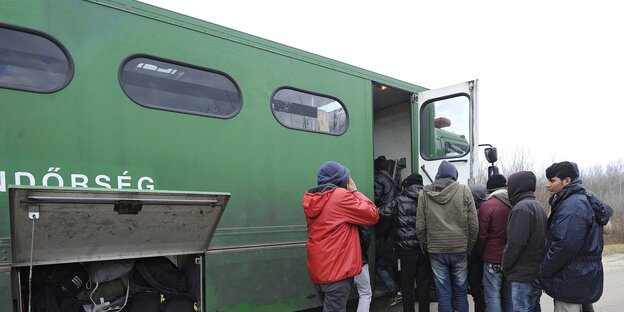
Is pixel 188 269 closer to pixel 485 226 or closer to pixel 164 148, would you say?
pixel 164 148

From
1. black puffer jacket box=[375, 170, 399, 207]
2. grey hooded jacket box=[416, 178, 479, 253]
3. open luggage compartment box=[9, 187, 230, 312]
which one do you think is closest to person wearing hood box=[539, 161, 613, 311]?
grey hooded jacket box=[416, 178, 479, 253]

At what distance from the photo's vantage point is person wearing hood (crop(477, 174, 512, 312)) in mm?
3756

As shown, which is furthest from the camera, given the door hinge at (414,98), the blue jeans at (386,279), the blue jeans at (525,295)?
the door hinge at (414,98)

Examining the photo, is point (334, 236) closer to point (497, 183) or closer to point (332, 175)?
point (332, 175)

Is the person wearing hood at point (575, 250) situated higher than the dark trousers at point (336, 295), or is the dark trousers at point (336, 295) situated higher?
the person wearing hood at point (575, 250)

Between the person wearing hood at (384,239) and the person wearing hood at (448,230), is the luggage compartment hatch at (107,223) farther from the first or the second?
the person wearing hood at (384,239)

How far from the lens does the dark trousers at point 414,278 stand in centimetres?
402

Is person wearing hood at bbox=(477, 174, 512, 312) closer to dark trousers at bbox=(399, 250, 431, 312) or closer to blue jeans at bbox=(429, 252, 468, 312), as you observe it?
blue jeans at bbox=(429, 252, 468, 312)

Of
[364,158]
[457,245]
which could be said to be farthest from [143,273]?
[457,245]

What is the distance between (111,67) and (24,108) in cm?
56

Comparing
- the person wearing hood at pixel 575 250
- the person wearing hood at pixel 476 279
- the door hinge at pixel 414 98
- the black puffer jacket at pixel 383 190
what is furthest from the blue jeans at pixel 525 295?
the door hinge at pixel 414 98

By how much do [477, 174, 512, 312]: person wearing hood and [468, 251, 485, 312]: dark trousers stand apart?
0.20 meters

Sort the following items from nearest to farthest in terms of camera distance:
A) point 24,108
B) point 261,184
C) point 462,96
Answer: point 24,108 → point 261,184 → point 462,96

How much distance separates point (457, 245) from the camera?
3742mm
